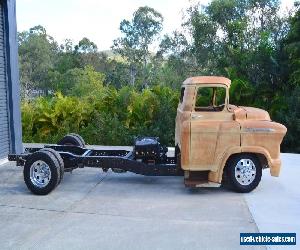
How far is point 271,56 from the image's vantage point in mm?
14219

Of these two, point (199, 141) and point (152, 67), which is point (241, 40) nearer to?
point (199, 141)

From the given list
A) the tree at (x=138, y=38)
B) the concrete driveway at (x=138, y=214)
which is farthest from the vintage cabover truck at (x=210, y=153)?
the tree at (x=138, y=38)

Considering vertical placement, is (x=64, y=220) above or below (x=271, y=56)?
below

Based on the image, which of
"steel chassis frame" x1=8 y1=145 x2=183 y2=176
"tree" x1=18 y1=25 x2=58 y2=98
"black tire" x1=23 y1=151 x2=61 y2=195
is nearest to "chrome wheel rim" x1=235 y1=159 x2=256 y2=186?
"steel chassis frame" x1=8 y1=145 x2=183 y2=176

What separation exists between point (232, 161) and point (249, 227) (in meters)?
1.69

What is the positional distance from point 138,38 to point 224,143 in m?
28.0

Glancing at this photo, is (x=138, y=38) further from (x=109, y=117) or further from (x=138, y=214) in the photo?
(x=138, y=214)

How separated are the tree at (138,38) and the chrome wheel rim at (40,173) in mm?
26046

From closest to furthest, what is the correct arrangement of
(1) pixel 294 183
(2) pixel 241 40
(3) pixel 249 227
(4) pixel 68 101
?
(3) pixel 249 227
(1) pixel 294 183
(4) pixel 68 101
(2) pixel 241 40

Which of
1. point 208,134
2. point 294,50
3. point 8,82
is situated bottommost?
point 208,134

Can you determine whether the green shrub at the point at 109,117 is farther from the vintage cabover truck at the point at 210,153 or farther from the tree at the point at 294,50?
the vintage cabover truck at the point at 210,153

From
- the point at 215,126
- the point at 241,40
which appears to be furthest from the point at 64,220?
the point at 241,40

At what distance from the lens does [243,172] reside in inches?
287

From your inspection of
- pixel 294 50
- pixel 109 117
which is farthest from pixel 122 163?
pixel 294 50
